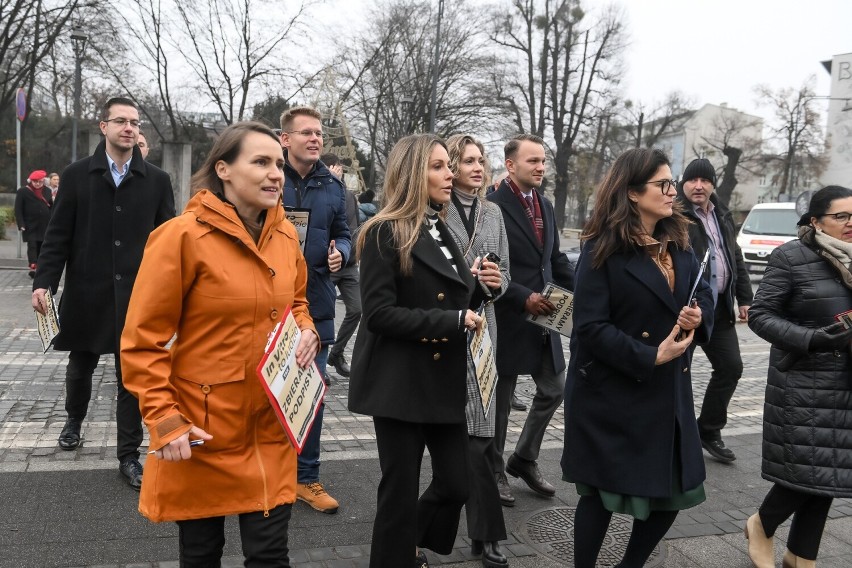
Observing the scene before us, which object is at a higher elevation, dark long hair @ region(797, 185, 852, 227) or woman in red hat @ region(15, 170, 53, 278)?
dark long hair @ region(797, 185, 852, 227)

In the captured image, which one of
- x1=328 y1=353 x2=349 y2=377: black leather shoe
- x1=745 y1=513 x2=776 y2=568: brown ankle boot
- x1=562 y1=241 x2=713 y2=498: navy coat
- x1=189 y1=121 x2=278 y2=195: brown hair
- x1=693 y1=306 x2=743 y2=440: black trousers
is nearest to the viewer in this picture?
x1=189 y1=121 x2=278 y2=195: brown hair

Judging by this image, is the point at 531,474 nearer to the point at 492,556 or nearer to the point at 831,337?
the point at 492,556

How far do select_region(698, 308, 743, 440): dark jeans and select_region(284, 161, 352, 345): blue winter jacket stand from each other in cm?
282

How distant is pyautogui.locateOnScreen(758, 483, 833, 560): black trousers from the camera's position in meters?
3.71

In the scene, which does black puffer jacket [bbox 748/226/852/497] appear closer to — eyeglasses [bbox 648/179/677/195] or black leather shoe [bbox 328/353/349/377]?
eyeglasses [bbox 648/179/677/195]

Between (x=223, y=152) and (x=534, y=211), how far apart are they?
2.40 meters

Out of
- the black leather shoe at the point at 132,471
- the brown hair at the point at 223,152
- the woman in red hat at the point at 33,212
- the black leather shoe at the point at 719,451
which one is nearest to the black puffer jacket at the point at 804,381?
the black leather shoe at the point at 719,451

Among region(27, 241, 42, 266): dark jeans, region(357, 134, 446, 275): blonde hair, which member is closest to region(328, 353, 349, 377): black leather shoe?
region(357, 134, 446, 275): blonde hair

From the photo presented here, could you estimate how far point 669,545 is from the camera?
4.18m

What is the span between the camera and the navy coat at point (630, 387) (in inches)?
123

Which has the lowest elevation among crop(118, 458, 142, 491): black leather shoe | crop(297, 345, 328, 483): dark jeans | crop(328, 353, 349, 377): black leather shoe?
crop(328, 353, 349, 377): black leather shoe

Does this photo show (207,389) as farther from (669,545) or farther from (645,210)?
(669,545)

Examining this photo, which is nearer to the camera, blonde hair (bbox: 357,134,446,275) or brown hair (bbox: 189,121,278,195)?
brown hair (bbox: 189,121,278,195)

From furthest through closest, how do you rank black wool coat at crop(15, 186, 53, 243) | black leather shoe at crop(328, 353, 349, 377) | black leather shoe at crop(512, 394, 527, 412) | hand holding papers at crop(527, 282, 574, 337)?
black wool coat at crop(15, 186, 53, 243) → black leather shoe at crop(328, 353, 349, 377) → black leather shoe at crop(512, 394, 527, 412) → hand holding papers at crop(527, 282, 574, 337)
